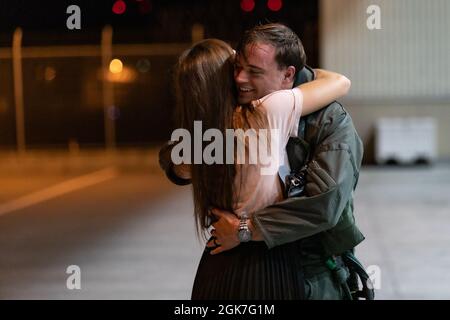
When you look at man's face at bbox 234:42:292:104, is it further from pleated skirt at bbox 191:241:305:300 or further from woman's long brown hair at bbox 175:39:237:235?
pleated skirt at bbox 191:241:305:300

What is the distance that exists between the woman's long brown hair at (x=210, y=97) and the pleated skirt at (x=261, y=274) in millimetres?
159

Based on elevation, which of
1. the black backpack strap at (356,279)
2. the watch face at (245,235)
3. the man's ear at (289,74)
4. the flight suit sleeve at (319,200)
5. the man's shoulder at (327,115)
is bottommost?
the black backpack strap at (356,279)

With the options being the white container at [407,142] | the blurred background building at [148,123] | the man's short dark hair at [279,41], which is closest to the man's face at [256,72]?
the man's short dark hair at [279,41]

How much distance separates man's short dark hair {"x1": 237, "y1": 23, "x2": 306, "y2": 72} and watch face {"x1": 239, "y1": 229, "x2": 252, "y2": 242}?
49 cm

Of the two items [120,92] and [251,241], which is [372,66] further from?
[251,241]

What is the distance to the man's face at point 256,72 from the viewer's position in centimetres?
202

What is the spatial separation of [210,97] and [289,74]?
265 millimetres

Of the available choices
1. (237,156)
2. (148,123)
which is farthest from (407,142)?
(237,156)

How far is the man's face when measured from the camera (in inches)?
79.5

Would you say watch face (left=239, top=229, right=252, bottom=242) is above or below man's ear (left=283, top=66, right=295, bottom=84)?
below

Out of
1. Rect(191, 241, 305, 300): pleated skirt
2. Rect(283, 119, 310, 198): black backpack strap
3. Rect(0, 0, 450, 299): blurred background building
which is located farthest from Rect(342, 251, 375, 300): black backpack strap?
Rect(0, 0, 450, 299): blurred background building

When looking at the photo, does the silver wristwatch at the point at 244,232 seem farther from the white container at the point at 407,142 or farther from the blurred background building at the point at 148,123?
the white container at the point at 407,142

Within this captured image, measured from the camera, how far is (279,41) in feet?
6.64
